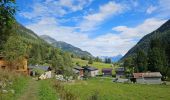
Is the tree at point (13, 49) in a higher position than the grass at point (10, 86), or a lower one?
higher

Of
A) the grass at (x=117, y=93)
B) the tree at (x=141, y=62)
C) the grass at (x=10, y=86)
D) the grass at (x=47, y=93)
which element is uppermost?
the tree at (x=141, y=62)

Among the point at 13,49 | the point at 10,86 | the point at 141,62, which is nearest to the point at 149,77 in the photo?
the point at 141,62

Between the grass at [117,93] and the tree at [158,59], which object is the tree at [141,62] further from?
the grass at [117,93]

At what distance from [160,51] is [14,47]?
8102 cm

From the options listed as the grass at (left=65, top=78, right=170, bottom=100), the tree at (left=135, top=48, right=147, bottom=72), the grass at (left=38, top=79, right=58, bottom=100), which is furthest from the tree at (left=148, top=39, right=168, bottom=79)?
the grass at (left=38, top=79, right=58, bottom=100)

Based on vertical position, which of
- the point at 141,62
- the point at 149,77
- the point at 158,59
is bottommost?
the point at 149,77

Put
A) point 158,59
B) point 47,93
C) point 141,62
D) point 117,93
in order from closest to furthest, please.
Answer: point 47,93
point 117,93
point 158,59
point 141,62

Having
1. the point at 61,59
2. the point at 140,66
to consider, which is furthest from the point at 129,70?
the point at 61,59

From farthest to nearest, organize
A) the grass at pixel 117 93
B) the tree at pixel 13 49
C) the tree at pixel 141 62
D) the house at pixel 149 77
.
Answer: the tree at pixel 141 62, the house at pixel 149 77, the tree at pixel 13 49, the grass at pixel 117 93

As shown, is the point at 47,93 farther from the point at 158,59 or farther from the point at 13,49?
the point at 158,59

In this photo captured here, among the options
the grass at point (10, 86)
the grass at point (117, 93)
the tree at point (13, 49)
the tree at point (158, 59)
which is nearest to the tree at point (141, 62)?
the tree at point (158, 59)

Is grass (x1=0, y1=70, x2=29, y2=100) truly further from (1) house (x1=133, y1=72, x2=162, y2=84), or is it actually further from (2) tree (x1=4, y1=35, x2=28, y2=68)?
(1) house (x1=133, y1=72, x2=162, y2=84)

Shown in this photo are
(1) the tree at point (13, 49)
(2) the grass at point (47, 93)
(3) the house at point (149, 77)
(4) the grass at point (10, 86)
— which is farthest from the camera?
(3) the house at point (149, 77)

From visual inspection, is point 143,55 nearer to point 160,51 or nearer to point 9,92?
point 160,51
